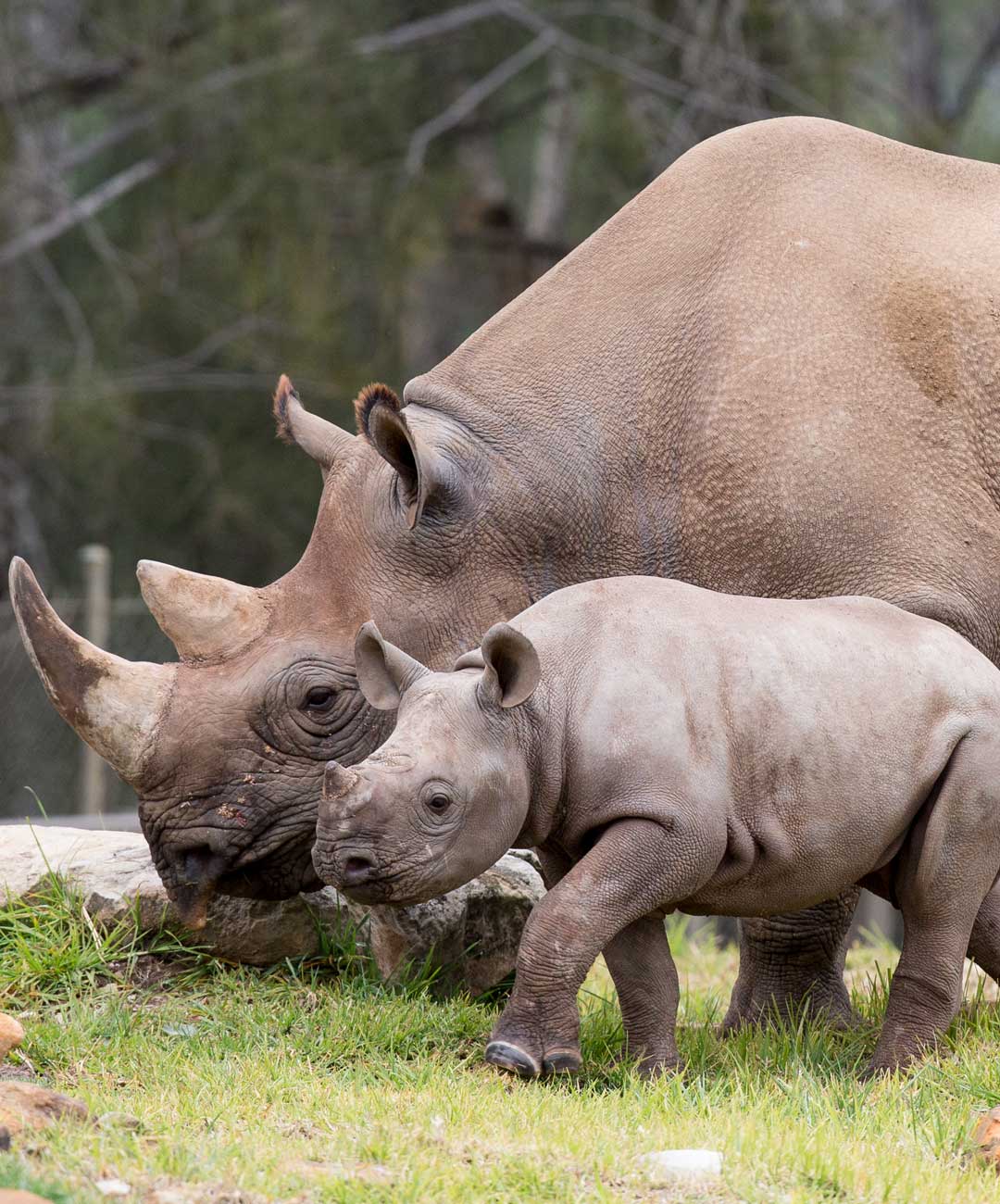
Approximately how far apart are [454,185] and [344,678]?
7298 millimetres

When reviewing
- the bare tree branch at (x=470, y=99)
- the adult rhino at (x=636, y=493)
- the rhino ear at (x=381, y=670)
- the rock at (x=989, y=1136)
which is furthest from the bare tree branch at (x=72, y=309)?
the rock at (x=989, y=1136)

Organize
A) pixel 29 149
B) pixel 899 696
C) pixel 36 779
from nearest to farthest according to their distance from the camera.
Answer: pixel 899 696 → pixel 36 779 → pixel 29 149

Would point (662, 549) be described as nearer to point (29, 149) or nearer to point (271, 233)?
point (271, 233)

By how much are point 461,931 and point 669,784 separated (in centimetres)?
146

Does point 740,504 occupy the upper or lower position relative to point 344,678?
upper

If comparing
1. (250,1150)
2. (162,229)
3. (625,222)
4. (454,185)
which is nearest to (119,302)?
(162,229)

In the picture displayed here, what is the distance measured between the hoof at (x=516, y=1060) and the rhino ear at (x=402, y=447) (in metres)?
1.47

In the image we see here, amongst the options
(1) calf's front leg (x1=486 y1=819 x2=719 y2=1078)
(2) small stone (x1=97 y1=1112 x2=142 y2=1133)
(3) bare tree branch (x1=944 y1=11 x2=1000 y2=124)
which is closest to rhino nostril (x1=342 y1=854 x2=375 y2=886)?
(1) calf's front leg (x1=486 y1=819 x2=719 y2=1078)

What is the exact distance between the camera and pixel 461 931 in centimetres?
545

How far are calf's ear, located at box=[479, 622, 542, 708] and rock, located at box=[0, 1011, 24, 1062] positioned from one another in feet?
4.24

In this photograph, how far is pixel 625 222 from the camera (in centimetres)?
557

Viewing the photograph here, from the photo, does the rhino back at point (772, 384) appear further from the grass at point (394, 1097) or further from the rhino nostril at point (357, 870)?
the rhino nostril at point (357, 870)

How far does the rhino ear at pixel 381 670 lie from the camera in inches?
172

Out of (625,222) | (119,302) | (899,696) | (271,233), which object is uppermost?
(625,222)
